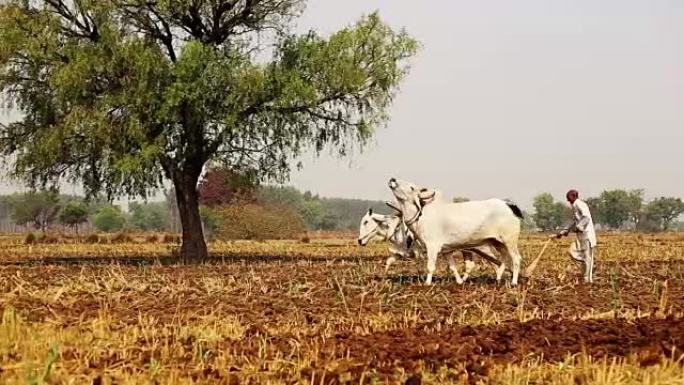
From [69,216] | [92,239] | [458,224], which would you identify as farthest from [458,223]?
[69,216]

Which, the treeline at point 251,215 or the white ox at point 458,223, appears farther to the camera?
the treeline at point 251,215

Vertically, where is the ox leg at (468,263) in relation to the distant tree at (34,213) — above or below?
below

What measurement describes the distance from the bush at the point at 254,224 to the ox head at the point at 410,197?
41.3 metres

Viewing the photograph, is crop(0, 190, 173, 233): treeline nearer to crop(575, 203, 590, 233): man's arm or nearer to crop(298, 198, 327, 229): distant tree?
crop(298, 198, 327, 229): distant tree

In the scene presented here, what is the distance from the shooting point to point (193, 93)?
2561cm

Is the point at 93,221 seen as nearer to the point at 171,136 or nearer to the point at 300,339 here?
the point at 171,136

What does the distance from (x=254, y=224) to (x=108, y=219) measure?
9948 centimetres

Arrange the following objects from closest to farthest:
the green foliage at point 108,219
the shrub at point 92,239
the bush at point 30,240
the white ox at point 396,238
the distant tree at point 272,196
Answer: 1. the white ox at point 396,238
2. the distant tree at point 272,196
3. the bush at point 30,240
4. the shrub at point 92,239
5. the green foliage at point 108,219

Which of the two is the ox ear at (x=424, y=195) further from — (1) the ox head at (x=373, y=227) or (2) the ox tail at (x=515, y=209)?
(1) the ox head at (x=373, y=227)

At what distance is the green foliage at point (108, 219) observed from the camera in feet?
493

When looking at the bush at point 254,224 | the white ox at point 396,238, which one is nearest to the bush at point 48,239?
the bush at point 254,224

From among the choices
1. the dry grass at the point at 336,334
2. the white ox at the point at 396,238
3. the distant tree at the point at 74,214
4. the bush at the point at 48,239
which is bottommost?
the dry grass at the point at 336,334

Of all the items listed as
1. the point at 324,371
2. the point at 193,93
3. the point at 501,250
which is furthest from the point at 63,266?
the point at 324,371

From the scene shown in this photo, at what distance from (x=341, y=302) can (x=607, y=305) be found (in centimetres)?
404
